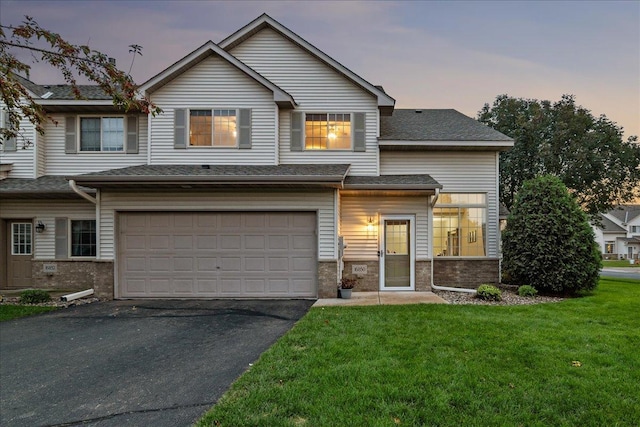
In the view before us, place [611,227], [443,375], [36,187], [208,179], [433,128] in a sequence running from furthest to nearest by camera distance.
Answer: [611,227], [433,128], [36,187], [208,179], [443,375]

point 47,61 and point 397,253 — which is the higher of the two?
point 47,61

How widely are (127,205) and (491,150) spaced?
11233mm

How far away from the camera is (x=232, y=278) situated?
9344 millimetres

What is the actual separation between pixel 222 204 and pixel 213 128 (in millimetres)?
2854

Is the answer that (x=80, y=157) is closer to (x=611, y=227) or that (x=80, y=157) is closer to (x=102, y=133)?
(x=102, y=133)

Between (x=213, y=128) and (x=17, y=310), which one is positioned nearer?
(x=17, y=310)

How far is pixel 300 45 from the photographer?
434 inches

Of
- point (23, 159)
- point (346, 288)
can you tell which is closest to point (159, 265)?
point (346, 288)

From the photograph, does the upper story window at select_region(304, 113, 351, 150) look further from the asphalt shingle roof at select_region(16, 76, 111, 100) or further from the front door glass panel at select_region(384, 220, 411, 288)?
the asphalt shingle roof at select_region(16, 76, 111, 100)


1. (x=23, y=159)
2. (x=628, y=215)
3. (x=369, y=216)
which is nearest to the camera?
(x=369, y=216)

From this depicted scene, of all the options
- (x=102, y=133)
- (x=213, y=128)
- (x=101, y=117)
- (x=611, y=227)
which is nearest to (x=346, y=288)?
(x=213, y=128)

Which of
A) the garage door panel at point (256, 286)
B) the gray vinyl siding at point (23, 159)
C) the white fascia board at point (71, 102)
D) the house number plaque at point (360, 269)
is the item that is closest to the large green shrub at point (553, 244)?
the house number plaque at point (360, 269)

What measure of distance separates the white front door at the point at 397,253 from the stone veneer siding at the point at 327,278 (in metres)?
1.88

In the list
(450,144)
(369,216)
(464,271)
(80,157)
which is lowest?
(464,271)
